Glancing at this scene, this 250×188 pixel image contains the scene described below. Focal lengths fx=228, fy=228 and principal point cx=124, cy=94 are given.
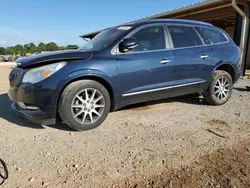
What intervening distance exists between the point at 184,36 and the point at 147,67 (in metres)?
1.19

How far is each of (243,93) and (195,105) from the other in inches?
78.4

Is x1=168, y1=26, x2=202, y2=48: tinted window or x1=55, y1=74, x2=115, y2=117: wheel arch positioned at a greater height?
x1=168, y1=26, x2=202, y2=48: tinted window

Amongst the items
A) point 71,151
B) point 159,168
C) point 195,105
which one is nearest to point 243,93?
point 195,105

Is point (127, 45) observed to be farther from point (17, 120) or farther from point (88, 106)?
point (17, 120)

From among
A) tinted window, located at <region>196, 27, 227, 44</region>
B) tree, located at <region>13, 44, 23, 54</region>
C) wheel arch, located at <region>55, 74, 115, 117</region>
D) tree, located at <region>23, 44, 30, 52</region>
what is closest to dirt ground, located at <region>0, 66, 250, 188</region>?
wheel arch, located at <region>55, 74, 115, 117</region>

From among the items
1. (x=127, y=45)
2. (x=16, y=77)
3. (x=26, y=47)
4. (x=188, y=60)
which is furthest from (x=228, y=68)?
(x=26, y=47)

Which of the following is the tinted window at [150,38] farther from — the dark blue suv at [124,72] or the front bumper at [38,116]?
the front bumper at [38,116]

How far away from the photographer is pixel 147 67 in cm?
392

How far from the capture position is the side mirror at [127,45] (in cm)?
368

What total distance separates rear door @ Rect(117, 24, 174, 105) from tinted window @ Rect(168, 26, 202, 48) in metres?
0.21

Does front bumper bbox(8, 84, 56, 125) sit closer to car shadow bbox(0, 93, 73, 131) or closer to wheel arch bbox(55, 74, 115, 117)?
wheel arch bbox(55, 74, 115, 117)

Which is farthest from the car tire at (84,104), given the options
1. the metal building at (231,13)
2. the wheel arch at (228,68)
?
the metal building at (231,13)

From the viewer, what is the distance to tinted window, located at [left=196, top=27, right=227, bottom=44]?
474 centimetres

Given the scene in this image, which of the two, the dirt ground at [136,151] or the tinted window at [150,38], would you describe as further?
the tinted window at [150,38]
